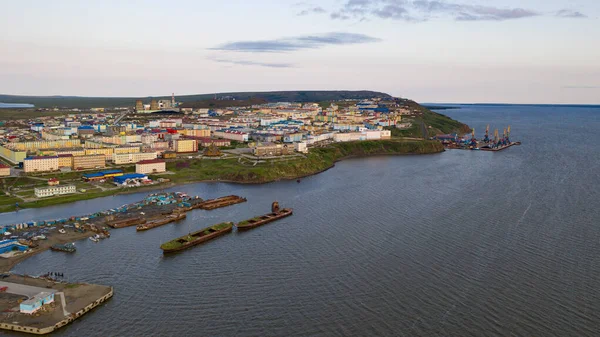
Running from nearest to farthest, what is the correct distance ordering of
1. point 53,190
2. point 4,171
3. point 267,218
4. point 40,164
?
point 267,218 < point 53,190 < point 4,171 < point 40,164

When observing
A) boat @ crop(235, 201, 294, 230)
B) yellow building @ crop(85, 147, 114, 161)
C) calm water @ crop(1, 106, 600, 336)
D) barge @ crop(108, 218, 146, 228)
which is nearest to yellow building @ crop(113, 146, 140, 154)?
yellow building @ crop(85, 147, 114, 161)

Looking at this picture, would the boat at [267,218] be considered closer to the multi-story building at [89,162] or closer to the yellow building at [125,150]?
the multi-story building at [89,162]

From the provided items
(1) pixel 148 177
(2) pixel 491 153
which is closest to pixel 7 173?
(1) pixel 148 177

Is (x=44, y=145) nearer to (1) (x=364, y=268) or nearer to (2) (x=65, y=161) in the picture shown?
(2) (x=65, y=161)

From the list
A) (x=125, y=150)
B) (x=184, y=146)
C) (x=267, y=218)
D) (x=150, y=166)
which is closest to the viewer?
(x=267, y=218)

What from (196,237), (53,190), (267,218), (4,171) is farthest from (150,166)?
(196,237)
